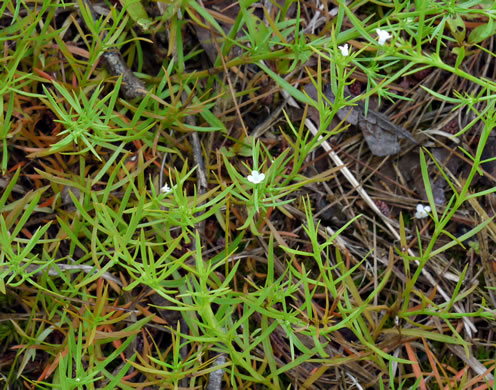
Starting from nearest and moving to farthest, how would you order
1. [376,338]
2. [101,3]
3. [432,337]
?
1. [432,337]
2. [376,338]
3. [101,3]

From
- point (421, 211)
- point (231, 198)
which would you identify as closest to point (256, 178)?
point (231, 198)

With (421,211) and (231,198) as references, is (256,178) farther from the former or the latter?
(421,211)

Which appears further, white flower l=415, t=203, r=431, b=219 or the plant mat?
white flower l=415, t=203, r=431, b=219

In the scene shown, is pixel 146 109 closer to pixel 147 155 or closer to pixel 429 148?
pixel 147 155

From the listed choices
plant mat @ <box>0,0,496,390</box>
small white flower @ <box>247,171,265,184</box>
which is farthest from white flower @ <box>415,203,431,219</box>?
small white flower @ <box>247,171,265,184</box>

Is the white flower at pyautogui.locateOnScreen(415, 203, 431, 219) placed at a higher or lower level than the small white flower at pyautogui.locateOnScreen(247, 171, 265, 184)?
lower

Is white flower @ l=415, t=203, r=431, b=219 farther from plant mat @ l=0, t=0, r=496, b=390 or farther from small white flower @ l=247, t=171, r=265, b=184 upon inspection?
small white flower @ l=247, t=171, r=265, b=184

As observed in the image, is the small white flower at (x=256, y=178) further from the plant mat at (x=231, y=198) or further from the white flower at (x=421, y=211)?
the white flower at (x=421, y=211)

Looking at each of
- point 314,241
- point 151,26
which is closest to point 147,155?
point 151,26
